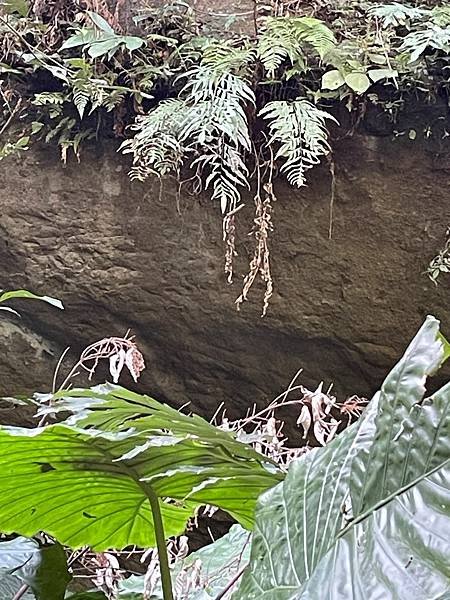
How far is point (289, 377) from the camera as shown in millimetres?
1630

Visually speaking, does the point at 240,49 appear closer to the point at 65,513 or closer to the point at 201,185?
the point at 201,185

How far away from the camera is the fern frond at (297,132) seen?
53.9 inches

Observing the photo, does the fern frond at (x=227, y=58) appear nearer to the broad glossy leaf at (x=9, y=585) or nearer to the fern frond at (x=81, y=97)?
the fern frond at (x=81, y=97)

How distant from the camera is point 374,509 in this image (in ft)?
1.28

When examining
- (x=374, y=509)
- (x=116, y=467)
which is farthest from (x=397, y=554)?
(x=116, y=467)

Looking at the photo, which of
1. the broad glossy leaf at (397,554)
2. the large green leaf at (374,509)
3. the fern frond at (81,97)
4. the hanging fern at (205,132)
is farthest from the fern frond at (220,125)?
the broad glossy leaf at (397,554)

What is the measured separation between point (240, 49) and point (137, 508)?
106 cm

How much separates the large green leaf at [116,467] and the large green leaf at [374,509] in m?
0.08

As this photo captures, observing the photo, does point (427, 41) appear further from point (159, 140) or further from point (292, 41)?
point (159, 140)

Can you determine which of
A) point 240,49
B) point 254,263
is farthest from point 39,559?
point 240,49

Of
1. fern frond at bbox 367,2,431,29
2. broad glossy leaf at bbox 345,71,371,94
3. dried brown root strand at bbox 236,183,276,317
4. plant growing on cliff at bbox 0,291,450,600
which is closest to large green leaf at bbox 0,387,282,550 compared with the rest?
plant growing on cliff at bbox 0,291,450,600

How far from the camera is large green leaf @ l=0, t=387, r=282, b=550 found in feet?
1.81

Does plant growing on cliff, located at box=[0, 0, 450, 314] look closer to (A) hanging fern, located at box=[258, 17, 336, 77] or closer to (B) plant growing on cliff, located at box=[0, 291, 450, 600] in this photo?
(A) hanging fern, located at box=[258, 17, 336, 77]

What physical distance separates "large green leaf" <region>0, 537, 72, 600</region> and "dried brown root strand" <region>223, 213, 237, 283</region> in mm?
846
